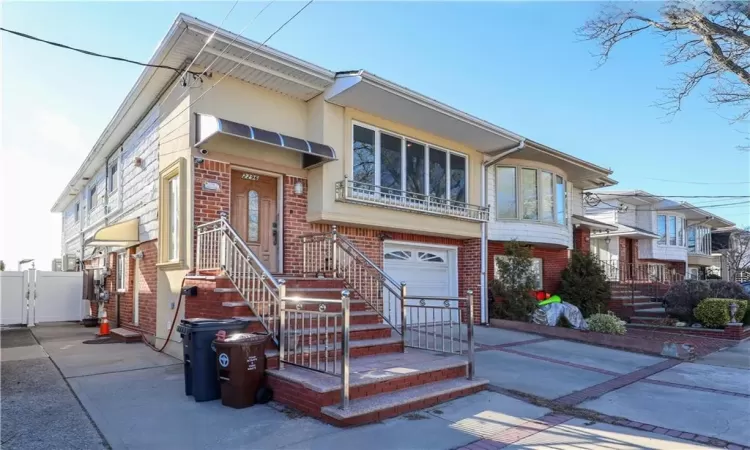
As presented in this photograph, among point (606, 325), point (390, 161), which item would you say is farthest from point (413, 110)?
point (606, 325)

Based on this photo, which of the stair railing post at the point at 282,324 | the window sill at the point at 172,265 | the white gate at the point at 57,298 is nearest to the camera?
the stair railing post at the point at 282,324

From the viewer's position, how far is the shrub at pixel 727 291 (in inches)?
523

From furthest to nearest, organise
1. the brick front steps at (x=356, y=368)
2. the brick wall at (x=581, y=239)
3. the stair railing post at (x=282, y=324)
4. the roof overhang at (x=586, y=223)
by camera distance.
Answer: the brick wall at (x=581, y=239)
the roof overhang at (x=586, y=223)
the stair railing post at (x=282, y=324)
the brick front steps at (x=356, y=368)

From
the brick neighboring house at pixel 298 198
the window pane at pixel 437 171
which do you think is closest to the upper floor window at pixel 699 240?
the brick neighboring house at pixel 298 198

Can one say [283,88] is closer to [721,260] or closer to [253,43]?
[253,43]

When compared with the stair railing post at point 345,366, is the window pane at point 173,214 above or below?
above

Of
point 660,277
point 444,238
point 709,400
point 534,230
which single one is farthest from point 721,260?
point 709,400

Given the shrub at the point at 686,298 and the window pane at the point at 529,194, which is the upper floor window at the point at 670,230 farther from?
the window pane at the point at 529,194

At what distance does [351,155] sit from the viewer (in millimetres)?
9586

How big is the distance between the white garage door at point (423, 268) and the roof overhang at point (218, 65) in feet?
13.6

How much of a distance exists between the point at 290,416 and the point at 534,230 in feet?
32.8

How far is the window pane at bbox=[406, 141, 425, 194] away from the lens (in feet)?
35.6

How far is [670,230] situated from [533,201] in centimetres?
1672

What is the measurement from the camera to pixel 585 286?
14484 millimetres
